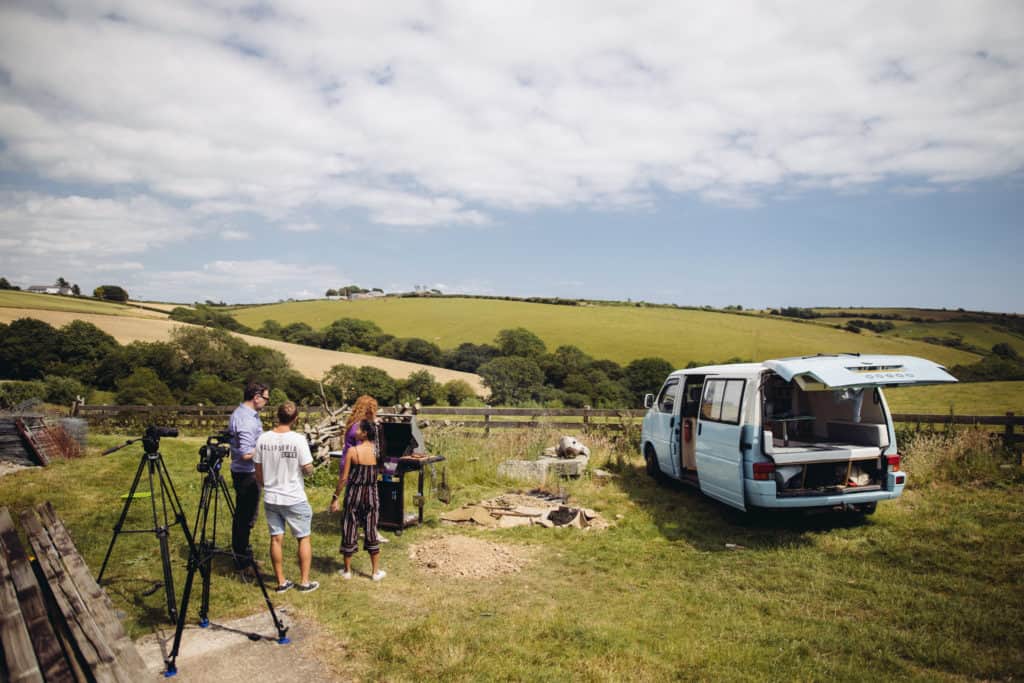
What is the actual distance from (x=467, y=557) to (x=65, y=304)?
67.9 meters

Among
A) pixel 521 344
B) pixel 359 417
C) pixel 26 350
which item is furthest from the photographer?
pixel 521 344

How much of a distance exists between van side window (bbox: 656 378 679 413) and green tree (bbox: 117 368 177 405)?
92.9 feet

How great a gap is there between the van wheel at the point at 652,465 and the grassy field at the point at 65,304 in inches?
2285

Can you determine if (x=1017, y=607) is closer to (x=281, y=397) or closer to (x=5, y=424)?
(x=5, y=424)

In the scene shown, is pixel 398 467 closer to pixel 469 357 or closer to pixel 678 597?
pixel 678 597

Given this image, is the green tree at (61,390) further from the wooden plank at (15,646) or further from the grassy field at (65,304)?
the wooden plank at (15,646)

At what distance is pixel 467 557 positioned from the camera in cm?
698

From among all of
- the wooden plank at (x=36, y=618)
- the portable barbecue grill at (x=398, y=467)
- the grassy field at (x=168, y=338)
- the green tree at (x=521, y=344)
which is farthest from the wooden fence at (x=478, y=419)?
the green tree at (x=521, y=344)

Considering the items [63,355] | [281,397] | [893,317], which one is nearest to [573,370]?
[281,397]

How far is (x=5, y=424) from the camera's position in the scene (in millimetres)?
11766

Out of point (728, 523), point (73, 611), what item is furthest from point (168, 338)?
point (73, 611)

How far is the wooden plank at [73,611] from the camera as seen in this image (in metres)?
3.33

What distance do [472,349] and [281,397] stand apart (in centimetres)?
3140

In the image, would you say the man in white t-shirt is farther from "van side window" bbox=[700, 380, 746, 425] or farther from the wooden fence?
the wooden fence
